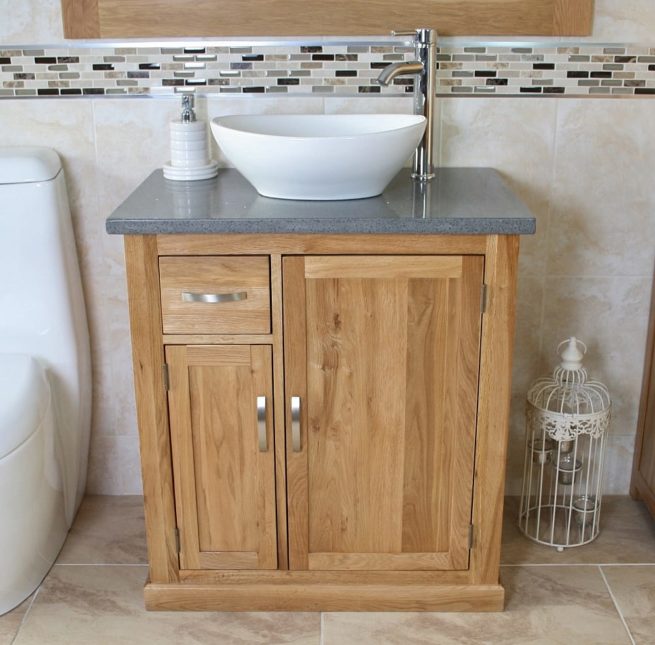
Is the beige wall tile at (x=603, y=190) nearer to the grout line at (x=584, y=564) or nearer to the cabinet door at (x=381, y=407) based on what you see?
the cabinet door at (x=381, y=407)

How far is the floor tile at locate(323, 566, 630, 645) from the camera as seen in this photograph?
187cm

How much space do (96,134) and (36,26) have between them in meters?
0.25

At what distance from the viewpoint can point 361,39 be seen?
202 centimetres

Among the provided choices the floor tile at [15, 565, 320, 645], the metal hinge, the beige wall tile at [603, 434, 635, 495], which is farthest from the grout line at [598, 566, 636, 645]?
the metal hinge

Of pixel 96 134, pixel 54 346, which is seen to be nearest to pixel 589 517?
pixel 54 346

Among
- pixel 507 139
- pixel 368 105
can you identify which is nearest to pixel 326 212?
pixel 368 105

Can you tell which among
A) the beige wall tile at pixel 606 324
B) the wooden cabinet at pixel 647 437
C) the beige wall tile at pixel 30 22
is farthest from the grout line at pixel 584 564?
the beige wall tile at pixel 30 22

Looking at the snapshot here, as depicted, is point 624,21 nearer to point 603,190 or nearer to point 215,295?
point 603,190

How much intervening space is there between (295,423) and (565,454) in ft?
2.53

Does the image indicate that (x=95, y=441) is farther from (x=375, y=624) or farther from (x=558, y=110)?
(x=558, y=110)

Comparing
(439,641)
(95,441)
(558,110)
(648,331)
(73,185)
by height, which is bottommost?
(439,641)

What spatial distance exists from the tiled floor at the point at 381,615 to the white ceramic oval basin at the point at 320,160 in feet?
2.84

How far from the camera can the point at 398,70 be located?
184 centimetres

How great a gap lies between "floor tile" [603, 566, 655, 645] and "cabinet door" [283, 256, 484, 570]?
362mm
